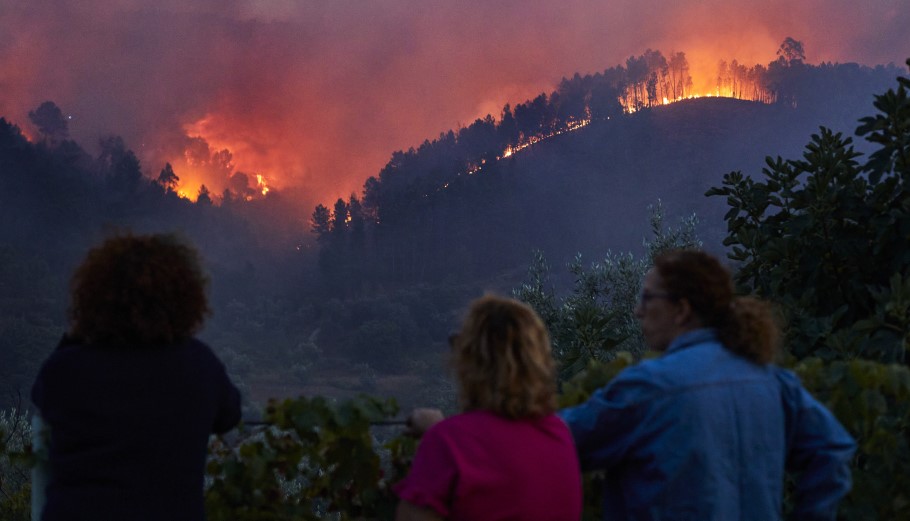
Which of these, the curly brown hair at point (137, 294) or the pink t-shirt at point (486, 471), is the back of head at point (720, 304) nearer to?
the pink t-shirt at point (486, 471)

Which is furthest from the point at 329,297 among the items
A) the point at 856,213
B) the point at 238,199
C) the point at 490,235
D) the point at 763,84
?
the point at 856,213

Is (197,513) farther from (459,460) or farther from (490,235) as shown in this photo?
(490,235)

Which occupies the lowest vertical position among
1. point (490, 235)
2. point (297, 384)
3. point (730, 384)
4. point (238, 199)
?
point (297, 384)

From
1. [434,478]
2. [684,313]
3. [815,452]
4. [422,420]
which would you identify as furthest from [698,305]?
[434,478]

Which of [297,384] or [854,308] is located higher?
[854,308]

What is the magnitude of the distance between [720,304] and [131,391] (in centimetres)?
167

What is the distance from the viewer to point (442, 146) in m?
136

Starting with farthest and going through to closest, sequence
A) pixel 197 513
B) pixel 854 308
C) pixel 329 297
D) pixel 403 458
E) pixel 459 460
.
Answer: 1. pixel 329 297
2. pixel 854 308
3. pixel 403 458
4. pixel 197 513
5. pixel 459 460

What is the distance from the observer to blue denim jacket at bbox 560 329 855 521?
2465 millimetres

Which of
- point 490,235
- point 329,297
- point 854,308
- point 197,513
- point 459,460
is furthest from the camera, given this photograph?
point 490,235

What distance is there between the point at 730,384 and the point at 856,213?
3200 mm

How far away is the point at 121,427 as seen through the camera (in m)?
2.51

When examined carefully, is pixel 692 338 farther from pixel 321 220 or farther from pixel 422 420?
pixel 321 220

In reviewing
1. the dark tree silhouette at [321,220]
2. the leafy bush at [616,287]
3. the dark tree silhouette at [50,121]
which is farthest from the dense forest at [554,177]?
the leafy bush at [616,287]
